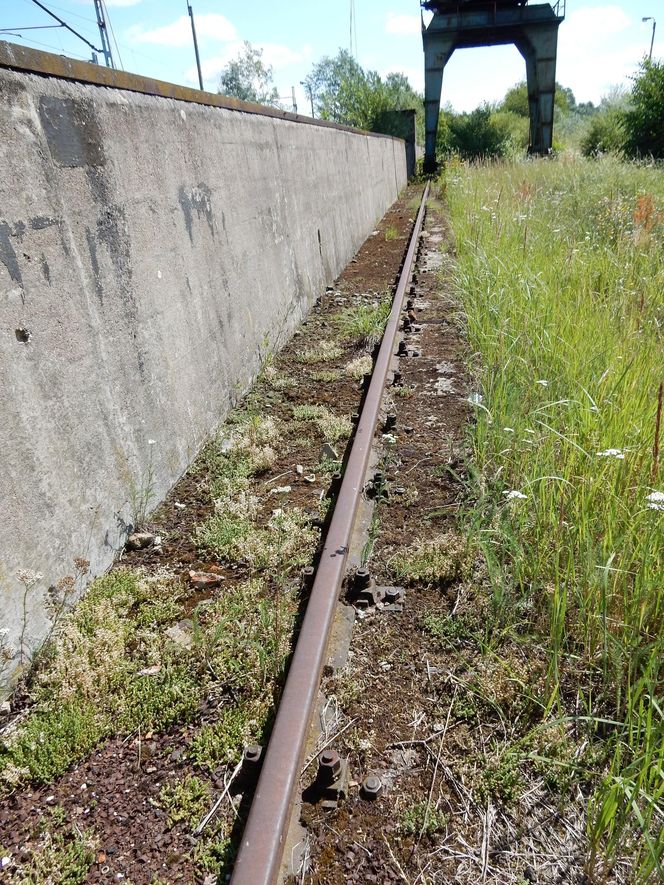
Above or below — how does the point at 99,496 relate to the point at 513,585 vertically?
above

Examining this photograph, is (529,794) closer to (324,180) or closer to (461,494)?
(461,494)

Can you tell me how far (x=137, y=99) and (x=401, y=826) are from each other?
3070mm

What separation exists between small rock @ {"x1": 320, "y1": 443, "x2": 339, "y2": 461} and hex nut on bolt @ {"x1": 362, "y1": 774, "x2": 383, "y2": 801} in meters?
1.89

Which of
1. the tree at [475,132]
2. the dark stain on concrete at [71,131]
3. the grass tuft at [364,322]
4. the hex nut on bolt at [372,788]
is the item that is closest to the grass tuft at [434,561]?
the hex nut on bolt at [372,788]

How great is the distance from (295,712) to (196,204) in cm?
284

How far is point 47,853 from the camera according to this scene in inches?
59.1

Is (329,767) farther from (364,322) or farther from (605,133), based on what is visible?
(605,133)

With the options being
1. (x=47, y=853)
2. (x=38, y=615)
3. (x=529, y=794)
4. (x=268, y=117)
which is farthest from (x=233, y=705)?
(x=268, y=117)

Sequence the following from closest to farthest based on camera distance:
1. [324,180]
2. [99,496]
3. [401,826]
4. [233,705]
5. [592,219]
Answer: [401,826] < [233,705] < [99,496] < [592,219] < [324,180]

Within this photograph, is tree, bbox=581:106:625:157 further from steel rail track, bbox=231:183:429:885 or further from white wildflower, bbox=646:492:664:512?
white wildflower, bbox=646:492:664:512

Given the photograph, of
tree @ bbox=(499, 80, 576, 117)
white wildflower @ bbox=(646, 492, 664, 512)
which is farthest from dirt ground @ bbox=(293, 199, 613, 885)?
tree @ bbox=(499, 80, 576, 117)

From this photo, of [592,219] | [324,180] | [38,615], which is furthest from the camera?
[324,180]

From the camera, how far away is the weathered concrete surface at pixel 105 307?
6.51 feet

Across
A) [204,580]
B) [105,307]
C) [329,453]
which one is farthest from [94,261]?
[329,453]
